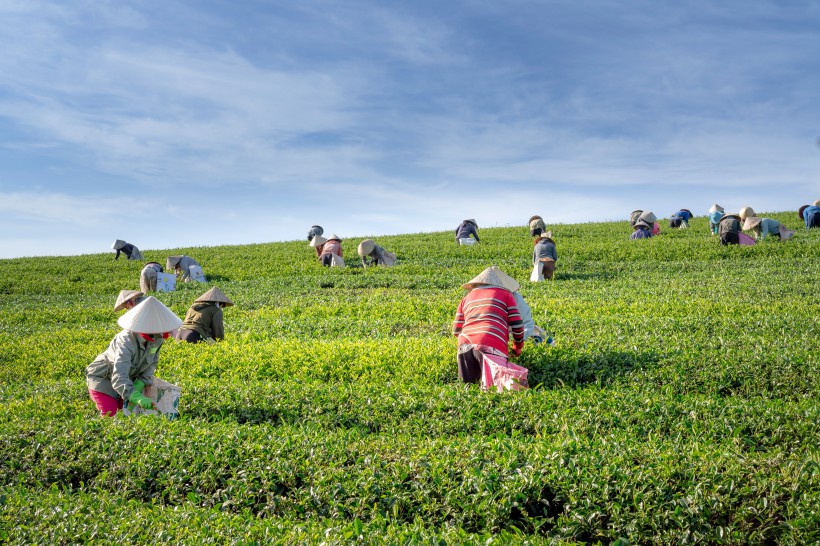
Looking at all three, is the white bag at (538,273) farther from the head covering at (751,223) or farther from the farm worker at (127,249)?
the farm worker at (127,249)

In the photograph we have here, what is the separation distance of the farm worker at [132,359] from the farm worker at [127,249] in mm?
27045

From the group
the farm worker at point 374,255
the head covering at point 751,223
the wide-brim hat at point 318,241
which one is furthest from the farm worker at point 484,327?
the head covering at point 751,223

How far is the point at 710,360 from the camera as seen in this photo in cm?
979

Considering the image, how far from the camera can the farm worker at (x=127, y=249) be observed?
33.1 m

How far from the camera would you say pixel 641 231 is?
103 feet

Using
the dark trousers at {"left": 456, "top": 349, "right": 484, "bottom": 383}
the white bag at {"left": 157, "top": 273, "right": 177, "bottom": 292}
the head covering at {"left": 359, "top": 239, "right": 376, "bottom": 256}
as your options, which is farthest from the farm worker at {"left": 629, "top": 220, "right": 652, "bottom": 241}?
the dark trousers at {"left": 456, "top": 349, "right": 484, "bottom": 383}

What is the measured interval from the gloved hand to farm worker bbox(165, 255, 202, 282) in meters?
18.3

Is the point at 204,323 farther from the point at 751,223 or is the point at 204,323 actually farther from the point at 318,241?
the point at 751,223

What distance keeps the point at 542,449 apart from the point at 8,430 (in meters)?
6.29

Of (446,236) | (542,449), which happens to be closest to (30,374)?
(542,449)

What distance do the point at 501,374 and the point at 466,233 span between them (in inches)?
952

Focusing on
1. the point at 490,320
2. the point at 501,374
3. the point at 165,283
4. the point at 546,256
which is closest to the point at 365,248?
the point at 165,283

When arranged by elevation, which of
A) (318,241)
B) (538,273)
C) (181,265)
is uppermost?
(318,241)

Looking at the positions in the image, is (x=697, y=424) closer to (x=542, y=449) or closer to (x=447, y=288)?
(x=542, y=449)
